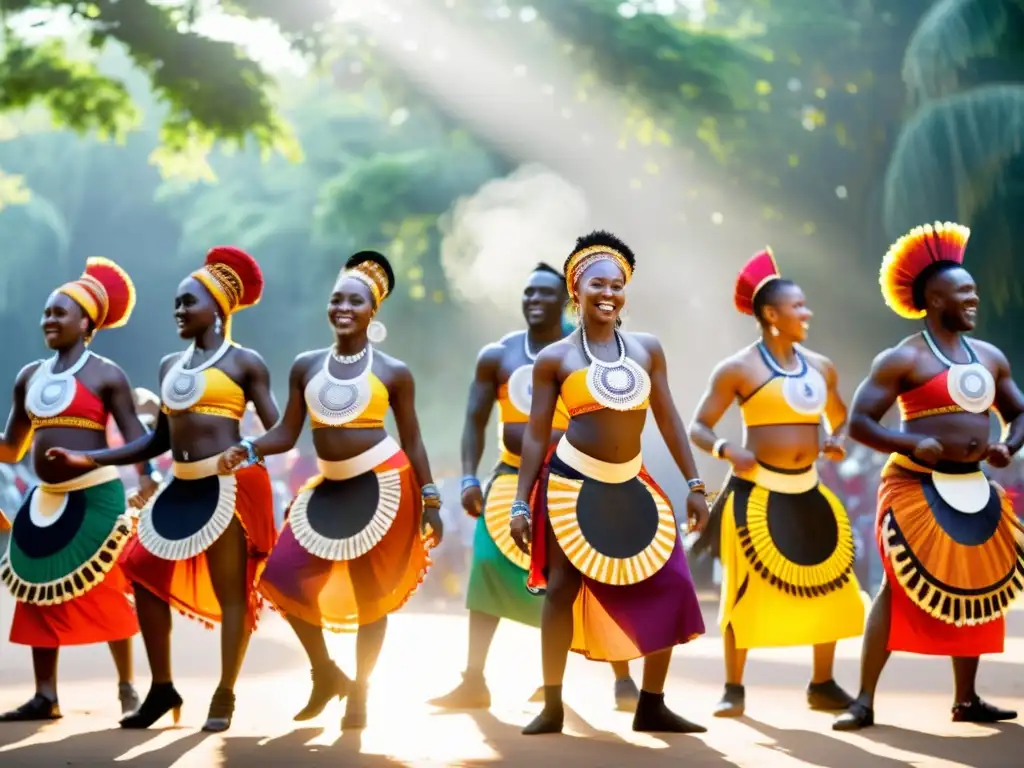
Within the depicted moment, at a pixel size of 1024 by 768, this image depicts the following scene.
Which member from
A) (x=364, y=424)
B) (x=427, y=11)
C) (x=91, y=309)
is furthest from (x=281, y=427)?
(x=427, y=11)

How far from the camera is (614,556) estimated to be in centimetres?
730

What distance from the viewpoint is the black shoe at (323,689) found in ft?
26.5

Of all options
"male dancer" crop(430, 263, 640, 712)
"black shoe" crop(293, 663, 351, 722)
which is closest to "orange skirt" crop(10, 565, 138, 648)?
"black shoe" crop(293, 663, 351, 722)

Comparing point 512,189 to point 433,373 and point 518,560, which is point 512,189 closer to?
point 433,373

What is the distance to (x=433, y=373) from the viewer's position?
3531 cm

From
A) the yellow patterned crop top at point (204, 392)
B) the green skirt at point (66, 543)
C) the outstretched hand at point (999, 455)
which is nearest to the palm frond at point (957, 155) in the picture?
the outstretched hand at point (999, 455)

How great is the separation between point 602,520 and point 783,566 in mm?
1570

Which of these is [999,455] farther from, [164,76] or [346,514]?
[164,76]

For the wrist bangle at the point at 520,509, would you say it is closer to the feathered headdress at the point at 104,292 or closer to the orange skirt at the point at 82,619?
the orange skirt at the point at 82,619

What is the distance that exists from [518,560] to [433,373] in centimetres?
2639

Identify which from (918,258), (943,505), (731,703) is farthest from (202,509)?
(918,258)

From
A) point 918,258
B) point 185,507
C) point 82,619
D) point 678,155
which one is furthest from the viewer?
point 678,155

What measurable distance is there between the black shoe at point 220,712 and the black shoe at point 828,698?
2.86 meters

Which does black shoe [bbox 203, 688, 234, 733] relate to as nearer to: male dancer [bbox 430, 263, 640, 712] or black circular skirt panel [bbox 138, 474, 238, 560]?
black circular skirt panel [bbox 138, 474, 238, 560]
